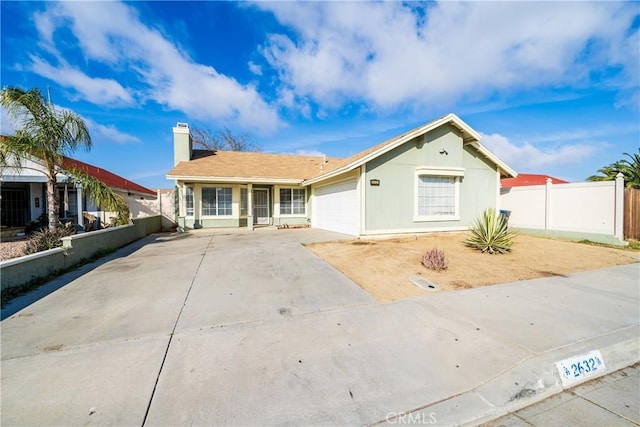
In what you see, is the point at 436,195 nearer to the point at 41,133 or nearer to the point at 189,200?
the point at 189,200

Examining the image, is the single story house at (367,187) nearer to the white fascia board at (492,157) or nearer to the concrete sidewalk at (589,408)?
the white fascia board at (492,157)

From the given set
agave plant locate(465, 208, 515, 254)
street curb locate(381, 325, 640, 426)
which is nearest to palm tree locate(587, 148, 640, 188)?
agave plant locate(465, 208, 515, 254)

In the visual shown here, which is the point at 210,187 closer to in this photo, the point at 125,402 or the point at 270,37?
the point at 270,37

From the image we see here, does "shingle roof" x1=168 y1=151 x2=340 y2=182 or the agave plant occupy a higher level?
"shingle roof" x1=168 y1=151 x2=340 y2=182

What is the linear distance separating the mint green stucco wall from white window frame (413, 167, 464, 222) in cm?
14

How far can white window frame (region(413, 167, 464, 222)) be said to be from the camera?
11.2 meters

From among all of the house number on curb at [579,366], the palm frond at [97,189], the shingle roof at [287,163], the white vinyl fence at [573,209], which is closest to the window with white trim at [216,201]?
the shingle roof at [287,163]

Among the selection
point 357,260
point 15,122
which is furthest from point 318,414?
point 15,122

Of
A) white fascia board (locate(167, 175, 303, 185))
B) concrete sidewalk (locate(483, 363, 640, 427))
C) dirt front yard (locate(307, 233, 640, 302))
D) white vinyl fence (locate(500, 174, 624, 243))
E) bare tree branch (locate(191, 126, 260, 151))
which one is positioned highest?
bare tree branch (locate(191, 126, 260, 151))

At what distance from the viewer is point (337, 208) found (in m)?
13.0

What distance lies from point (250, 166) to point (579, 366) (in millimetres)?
15951

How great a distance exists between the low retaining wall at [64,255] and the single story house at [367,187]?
170 inches

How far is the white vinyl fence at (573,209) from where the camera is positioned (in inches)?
A: 372

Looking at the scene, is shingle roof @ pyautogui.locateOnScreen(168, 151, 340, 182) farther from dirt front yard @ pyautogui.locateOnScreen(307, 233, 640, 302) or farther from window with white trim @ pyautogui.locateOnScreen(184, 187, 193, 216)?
dirt front yard @ pyautogui.locateOnScreen(307, 233, 640, 302)
